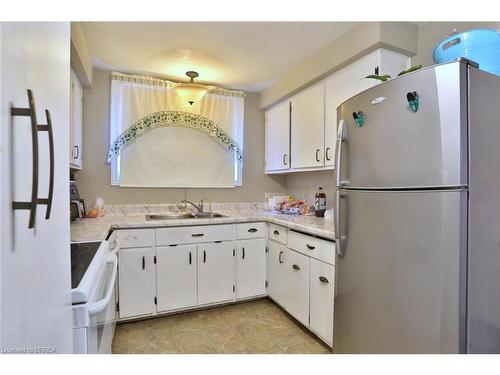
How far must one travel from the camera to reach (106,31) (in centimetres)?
199

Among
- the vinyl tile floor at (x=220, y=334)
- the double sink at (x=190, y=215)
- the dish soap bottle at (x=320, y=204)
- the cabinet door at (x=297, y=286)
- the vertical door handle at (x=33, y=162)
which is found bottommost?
the vinyl tile floor at (x=220, y=334)

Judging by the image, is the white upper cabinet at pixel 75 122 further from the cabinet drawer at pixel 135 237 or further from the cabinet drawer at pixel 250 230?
the cabinet drawer at pixel 250 230

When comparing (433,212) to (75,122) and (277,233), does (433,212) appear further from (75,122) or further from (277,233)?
(75,122)

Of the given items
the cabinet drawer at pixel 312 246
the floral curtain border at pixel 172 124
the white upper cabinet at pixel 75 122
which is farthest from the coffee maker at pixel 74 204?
the cabinet drawer at pixel 312 246

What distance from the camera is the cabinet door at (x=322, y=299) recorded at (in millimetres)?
1837

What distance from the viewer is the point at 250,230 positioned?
8.64ft

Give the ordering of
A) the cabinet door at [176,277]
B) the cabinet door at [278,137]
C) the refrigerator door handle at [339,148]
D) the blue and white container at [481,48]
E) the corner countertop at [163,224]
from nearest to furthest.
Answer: the blue and white container at [481,48] → the refrigerator door handle at [339,148] → the corner countertop at [163,224] → the cabinet door at [176,277] → the cabinet door at [278,137]

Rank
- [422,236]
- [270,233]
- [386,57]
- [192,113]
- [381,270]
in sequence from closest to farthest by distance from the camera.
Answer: [422,236]
[381,270]
[386,57]
[270,233]
[192,113]

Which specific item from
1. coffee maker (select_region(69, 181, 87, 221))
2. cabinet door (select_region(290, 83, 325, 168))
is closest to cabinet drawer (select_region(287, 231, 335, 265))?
cabinet door (select_region(290, 83, 325, 168))

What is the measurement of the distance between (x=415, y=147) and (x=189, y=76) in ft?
7.56

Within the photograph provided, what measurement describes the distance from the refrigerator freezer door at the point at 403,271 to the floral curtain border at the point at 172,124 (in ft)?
6.42

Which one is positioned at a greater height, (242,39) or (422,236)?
(242,39)
